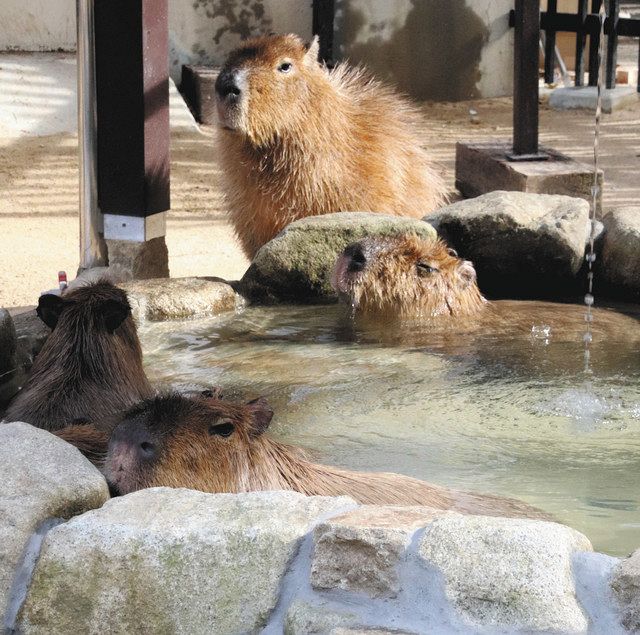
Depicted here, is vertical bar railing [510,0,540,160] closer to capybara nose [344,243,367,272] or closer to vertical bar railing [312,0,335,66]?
capybara nose [344,243,367,272]

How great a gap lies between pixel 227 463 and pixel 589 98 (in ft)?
36.9

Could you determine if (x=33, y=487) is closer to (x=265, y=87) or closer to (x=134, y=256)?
(x=134, y=256)

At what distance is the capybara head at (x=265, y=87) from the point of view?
6.65 m

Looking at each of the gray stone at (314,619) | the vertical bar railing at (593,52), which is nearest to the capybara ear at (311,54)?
the gray stone at (314,619)

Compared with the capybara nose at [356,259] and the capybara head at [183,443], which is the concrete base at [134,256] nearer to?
the capybara nose at [356,259]

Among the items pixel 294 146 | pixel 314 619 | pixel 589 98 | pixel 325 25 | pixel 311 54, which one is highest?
pixel 325 25

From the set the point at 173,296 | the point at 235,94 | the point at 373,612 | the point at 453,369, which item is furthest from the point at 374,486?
the point at 235,94

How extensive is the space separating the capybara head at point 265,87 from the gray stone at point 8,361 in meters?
2.14

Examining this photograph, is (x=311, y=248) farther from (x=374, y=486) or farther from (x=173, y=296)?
(x=374, y=486)

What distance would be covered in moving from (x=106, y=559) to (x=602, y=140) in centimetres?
1055

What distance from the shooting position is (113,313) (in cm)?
433

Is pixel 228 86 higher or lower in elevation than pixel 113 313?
higher

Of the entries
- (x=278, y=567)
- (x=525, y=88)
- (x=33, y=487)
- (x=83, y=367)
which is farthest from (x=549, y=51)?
(x=278, y=567)

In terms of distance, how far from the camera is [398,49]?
1373cm
